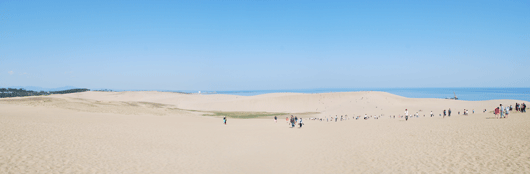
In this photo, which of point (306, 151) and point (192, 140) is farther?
point (192, 140)

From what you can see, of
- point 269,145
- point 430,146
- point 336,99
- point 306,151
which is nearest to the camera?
point 430,146

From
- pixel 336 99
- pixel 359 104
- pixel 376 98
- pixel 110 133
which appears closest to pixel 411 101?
pixel 376 98

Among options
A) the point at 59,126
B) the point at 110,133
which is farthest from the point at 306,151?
the point at 59,126

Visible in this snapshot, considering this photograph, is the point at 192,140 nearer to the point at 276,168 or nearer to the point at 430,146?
the point at 276,168

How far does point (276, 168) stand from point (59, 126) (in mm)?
15015

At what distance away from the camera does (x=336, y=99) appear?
62.2 meters

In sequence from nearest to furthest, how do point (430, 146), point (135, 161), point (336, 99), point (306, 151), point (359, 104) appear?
point (135, 161)
point (430, 146)
point (306, 151)
point (359, 104)
point (336, 99)

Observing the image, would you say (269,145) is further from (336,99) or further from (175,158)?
(336,99)

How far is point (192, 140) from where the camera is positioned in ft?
57.2

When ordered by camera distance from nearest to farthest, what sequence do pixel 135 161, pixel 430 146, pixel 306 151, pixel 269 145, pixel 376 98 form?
pixel 135 161
pixel 430 146
pixel 306 151
pixel 269 145
pixel 376 98

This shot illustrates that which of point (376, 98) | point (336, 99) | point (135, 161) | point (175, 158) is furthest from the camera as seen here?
point (336, 99)

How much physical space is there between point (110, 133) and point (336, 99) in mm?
52704

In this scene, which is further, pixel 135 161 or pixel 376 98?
pixel 376 98

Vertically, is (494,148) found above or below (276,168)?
above
